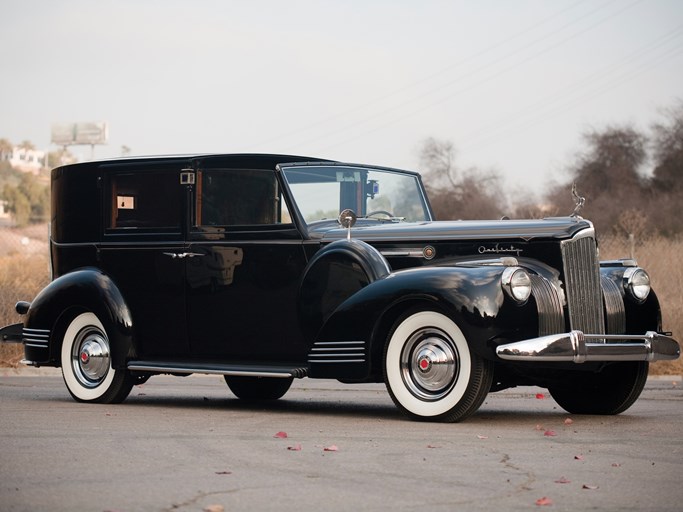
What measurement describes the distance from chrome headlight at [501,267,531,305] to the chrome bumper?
350 millimetres

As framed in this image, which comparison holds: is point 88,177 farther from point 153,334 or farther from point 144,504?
point 144,504

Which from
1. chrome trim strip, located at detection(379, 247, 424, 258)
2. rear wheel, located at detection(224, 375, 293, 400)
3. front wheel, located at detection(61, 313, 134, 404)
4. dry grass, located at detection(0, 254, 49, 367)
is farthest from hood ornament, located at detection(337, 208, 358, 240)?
dry grass, located at detection(0, 254, 49, 367)

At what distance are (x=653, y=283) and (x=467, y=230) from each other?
441 inches

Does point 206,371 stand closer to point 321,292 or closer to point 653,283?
point 321,292

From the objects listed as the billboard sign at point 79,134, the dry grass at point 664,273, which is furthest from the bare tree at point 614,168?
the billboard sign at point 79,134

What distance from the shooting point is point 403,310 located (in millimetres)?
9453

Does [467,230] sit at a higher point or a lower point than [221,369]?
higher

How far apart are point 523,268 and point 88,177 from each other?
4.58 m

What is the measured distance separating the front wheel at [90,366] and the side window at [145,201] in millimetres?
953

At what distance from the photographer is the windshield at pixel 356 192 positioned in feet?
35.2

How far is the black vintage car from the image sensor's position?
9.16 meters

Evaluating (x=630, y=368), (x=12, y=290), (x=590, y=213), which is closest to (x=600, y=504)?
(x=630, y=368)

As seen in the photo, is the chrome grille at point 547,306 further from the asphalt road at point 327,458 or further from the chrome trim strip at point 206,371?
the chrome trim strip at point 206,371

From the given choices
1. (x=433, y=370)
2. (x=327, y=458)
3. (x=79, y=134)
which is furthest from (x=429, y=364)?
(x=79, y=134)
